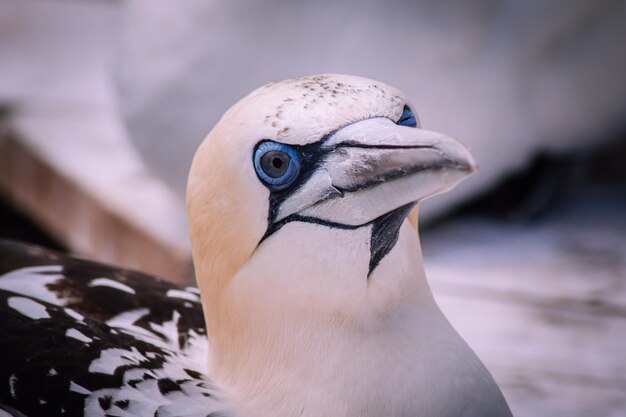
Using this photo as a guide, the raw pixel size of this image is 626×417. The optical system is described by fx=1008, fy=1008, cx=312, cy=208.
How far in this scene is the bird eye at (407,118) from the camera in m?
1.25

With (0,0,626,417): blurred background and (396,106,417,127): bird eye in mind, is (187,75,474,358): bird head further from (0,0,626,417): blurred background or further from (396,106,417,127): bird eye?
(0,0,626,417): blurred background

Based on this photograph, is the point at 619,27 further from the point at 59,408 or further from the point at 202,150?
the point at 59,408

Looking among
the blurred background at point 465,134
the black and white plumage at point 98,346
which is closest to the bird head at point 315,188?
the black and white plumage at point 98,346

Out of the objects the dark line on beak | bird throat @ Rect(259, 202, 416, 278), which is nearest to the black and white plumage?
bird throat @ Rect(259, 202, 416, 278)

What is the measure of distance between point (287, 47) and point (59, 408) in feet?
5.36

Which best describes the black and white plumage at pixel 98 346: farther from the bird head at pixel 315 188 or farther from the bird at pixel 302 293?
the bird head at pixel 315 188

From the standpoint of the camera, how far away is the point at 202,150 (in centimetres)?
128

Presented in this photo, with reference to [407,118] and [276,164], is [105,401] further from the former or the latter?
[407,118]

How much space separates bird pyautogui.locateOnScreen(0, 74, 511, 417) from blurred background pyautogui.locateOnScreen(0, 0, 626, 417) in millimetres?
937

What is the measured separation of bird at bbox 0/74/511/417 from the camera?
117cm

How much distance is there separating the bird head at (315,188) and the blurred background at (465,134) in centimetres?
104

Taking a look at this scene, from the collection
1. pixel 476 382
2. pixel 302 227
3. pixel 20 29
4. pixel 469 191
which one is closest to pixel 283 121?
pixel 302 227

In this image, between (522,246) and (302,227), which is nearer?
(302,227)

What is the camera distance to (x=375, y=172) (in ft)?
A: 3.75
